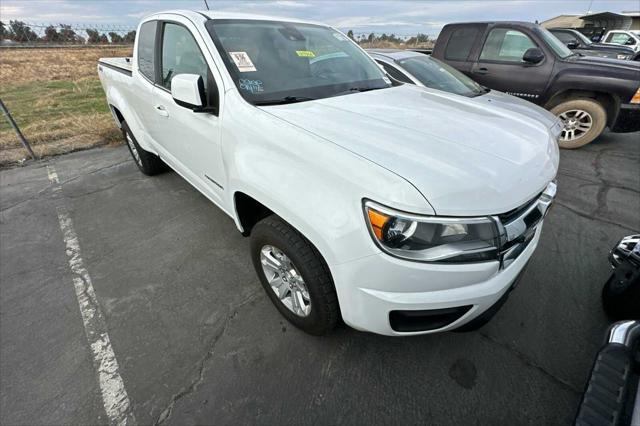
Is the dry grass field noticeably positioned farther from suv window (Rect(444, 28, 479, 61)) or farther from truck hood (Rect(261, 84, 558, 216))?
suv window (Rect(444, 28, 479, 61))

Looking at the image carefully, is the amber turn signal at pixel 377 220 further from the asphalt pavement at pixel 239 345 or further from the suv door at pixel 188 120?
the suv door at pixel 188 120

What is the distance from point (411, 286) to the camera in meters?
1.26

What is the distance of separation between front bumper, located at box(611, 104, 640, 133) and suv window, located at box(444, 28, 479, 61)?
2.42 metres

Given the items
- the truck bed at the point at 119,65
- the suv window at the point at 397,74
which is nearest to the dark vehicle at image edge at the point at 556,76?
the suv window at the point at 397,74

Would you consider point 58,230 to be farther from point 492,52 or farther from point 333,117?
point 492,52

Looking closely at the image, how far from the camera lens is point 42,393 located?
1.68m

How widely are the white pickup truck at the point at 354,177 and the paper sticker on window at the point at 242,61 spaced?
11 mm

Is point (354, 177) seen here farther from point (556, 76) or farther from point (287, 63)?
point (556, 76)

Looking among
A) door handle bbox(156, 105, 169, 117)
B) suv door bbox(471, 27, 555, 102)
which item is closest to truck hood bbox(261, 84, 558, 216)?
door handle bbox(156, 105, 169, 117)

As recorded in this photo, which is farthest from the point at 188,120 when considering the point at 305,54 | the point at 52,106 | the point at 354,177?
the point at 52,106

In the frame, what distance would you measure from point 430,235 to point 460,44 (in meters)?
5.61

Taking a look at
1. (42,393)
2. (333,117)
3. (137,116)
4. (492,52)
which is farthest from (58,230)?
(492,52)

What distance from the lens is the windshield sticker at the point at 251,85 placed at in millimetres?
1856

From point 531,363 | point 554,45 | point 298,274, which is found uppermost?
point 554,45
